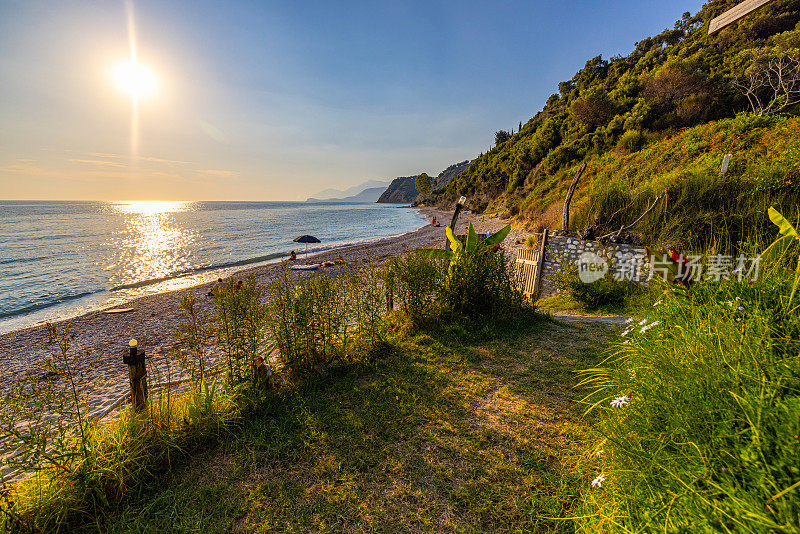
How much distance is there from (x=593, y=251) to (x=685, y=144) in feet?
38.5

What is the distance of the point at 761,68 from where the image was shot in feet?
57.5

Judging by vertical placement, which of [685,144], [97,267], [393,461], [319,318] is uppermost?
[685,144]

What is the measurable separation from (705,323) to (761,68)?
27.1 m

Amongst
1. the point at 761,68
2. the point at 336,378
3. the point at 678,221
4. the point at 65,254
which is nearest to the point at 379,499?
the point at 336,378

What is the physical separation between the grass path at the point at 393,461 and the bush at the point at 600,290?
388cm

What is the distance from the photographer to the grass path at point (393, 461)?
93.8 inches

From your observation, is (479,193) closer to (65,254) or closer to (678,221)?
(678,221)

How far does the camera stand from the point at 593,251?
845 cm

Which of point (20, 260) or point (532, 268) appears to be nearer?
point (532, 268)

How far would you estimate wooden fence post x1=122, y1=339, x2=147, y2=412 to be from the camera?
3275mm

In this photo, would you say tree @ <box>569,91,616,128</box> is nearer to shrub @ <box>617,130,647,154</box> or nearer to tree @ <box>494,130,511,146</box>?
shrub @ <box>617,130,647,154</box>

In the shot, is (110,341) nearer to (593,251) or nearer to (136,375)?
(136,375)

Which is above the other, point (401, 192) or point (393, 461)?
point (401, 192)

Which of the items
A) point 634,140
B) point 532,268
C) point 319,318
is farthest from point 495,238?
point 634,140
